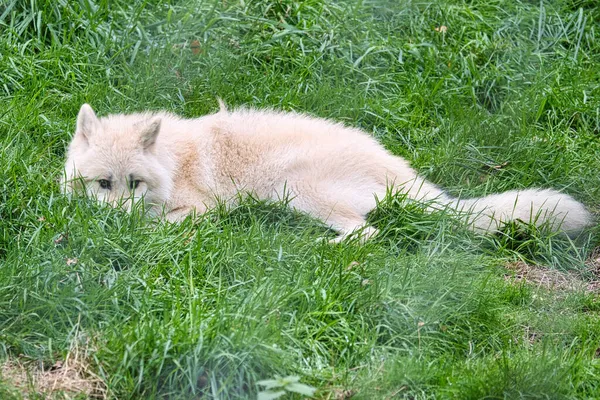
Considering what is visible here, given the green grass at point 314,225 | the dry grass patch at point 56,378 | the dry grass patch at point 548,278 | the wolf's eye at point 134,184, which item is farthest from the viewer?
the wolf's eye at point 134,184

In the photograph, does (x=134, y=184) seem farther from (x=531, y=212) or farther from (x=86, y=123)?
(x=531, y=212)

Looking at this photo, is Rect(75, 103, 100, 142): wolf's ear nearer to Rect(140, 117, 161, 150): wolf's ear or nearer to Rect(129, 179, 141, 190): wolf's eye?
Rect(140, 117, 161, 150): wolf's ear

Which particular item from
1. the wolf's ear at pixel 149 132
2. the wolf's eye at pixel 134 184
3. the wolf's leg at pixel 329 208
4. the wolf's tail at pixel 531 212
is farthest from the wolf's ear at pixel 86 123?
the wolf's tail at pixel 531 212

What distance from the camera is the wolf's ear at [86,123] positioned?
5.86m

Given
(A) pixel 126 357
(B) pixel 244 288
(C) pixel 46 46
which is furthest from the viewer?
(C) pixel 46 46

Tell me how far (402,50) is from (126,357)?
191 inches

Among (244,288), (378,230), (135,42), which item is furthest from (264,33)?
(244,288)

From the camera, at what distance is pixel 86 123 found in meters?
5.88

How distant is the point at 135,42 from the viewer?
736cm

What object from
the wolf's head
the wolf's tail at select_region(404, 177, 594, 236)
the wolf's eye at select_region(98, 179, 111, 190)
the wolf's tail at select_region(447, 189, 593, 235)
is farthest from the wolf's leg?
the wolf's eye at select_region(98, 179, 111, 190)

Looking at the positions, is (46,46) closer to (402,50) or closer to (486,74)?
(402,50)

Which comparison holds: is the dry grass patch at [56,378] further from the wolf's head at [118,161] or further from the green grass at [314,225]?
the wolf's head at [118,161]

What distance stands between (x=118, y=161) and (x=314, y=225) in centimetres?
147

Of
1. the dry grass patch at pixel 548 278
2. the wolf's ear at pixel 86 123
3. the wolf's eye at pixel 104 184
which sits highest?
the dry grass patch at pixel 548 278
